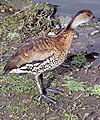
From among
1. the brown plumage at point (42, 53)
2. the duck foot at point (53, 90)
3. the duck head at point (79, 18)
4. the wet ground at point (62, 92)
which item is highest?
the duck head at point (79, 18)

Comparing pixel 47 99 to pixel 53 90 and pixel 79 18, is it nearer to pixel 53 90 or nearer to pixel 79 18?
pixel 53 90

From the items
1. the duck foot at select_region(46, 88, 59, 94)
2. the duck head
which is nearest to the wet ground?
the duck foot at select_region(46, 88, 59, 94)

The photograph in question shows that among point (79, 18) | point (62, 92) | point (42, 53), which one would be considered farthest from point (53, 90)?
point (79, 18)

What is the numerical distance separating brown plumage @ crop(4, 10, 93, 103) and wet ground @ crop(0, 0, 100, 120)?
0.67 feet

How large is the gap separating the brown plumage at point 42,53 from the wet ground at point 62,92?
0.67ft

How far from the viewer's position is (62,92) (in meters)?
5.07

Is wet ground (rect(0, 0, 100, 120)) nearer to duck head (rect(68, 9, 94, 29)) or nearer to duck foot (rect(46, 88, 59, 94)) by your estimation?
duck foot (rect(46, 88, 59, 94))

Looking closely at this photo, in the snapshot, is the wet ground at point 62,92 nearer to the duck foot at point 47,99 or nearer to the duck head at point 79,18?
the duck foot at point 47,99

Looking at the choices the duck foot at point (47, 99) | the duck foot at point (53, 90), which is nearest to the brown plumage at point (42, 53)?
the duck foot at point (47, 99)

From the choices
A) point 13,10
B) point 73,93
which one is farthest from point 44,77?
point 13,10

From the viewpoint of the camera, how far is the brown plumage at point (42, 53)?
15.4ft

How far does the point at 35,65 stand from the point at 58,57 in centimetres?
26

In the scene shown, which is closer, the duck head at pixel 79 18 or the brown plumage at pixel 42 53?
the brown plumage at pixel 42 53

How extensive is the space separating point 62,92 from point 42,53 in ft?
2.08
